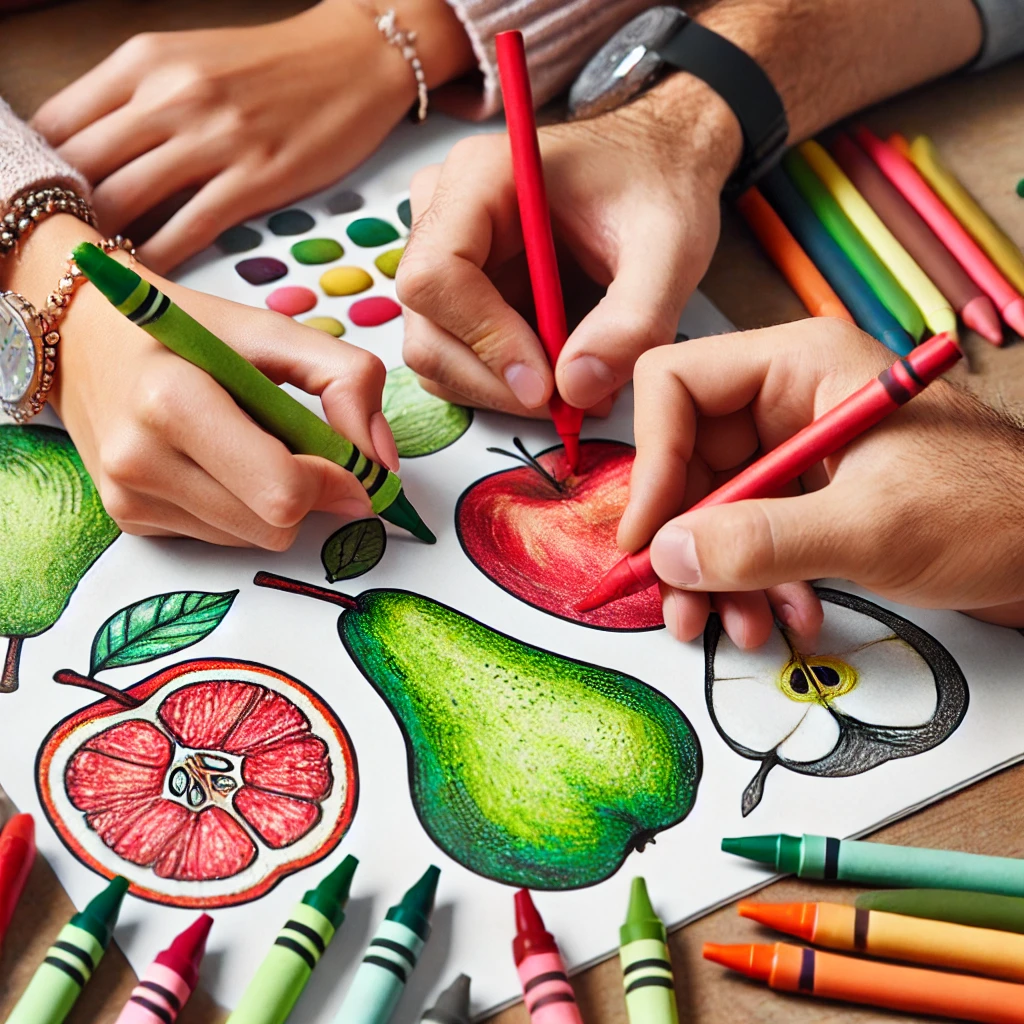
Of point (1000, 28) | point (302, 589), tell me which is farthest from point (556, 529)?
point (1000, 28)

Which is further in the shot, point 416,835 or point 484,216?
point 484,216

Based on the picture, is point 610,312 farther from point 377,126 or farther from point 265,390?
point 377,126

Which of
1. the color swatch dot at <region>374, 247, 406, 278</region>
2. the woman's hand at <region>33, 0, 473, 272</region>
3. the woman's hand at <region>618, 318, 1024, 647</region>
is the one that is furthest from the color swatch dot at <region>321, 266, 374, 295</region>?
the woman's hand at <region>618, 318, 1024, 647</region>

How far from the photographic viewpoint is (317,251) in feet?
3.25

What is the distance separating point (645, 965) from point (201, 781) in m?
0.29

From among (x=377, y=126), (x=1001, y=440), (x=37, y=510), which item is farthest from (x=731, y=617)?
(x=377, y=126)

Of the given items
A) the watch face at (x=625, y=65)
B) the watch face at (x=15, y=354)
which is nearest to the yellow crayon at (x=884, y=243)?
the watch face at (x=625, y=65)

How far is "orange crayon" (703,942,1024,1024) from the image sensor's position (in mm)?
540

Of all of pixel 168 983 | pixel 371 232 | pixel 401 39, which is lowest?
pixel 168 983

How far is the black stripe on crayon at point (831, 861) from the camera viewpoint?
0.60 metres

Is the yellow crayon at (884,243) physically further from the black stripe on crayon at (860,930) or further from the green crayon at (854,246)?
the black stripe on crayon at (860,930)

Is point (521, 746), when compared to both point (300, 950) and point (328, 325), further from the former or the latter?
point (328, 325)

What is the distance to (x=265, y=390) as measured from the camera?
71 centimetres

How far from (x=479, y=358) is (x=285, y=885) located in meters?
0.42
